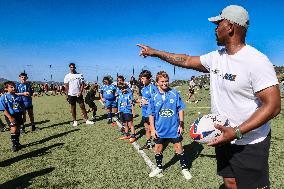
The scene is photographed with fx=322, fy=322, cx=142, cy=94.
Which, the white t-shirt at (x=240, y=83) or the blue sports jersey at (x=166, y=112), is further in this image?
the blue sports jersey at (x=166, y=112)

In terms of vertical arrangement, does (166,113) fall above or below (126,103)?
above

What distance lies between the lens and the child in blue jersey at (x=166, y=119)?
651cm

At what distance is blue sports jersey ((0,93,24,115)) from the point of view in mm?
10016

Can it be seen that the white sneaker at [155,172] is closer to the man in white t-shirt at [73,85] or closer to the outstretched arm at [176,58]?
the outstretched arm at [176,58]

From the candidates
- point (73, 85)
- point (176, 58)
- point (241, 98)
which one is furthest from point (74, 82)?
point (241, 98)

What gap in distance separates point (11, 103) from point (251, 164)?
28.6 feet

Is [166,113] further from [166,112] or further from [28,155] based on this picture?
[28,155]

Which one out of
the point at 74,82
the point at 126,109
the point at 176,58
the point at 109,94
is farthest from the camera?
the point at 109,94

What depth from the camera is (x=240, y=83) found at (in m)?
2.90

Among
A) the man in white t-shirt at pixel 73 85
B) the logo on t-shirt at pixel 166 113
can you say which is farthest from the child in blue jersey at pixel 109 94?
the logo on t-shirt at pixel 166 113

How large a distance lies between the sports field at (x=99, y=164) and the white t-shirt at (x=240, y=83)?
10.1 feet

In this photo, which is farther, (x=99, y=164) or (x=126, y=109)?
(x=126, y=109)

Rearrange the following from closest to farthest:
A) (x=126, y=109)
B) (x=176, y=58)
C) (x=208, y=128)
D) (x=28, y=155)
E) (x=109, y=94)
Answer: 1. (x=208, y=128)
2. (x=176, y=58)
3. (x=28, y=155)
4. (x=126, y=109)
5. (x=109, y=94)

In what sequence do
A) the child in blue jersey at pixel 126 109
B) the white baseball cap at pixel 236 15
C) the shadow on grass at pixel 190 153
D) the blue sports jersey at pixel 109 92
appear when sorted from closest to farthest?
the white baseball cap at pixel 236 15, the shadow on grass at pixel 190 153, the child in blue jersey at pixel 126 109, the blue sports jersey at pixel 109 92
